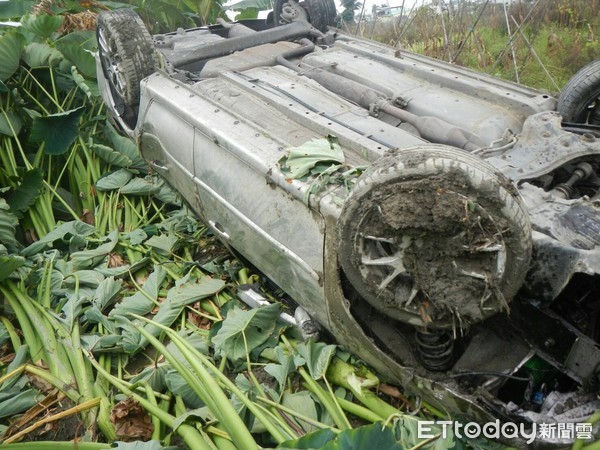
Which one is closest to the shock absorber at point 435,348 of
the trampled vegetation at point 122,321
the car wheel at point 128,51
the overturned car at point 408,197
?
the overturned car at point 408,197

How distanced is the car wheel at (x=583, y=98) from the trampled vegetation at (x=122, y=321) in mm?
1904

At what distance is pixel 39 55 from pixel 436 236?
13.5ft

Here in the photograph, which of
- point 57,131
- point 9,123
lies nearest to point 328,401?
point 57,131

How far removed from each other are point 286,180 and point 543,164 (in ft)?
3.95

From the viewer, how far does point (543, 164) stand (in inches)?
108

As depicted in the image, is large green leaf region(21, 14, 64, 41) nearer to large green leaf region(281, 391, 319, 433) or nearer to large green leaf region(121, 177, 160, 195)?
large green leaf region(121, 177, 160, 195)

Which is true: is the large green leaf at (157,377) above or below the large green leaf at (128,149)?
below

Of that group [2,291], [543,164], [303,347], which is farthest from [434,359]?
[2,291]

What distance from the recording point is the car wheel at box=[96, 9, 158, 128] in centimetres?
404

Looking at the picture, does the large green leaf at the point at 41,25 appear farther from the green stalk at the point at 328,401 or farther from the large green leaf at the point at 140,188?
the green stalk at the point at 328,401

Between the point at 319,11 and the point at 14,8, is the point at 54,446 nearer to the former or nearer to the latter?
the point at 319,11

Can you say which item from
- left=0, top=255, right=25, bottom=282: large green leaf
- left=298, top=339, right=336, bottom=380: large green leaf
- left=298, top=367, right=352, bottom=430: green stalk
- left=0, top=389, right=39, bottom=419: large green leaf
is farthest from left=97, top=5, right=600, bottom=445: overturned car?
left=0, top=389, right=39, bottom=419: large green leaf

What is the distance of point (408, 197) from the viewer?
2092 millimetres

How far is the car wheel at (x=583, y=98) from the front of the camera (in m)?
3.30
